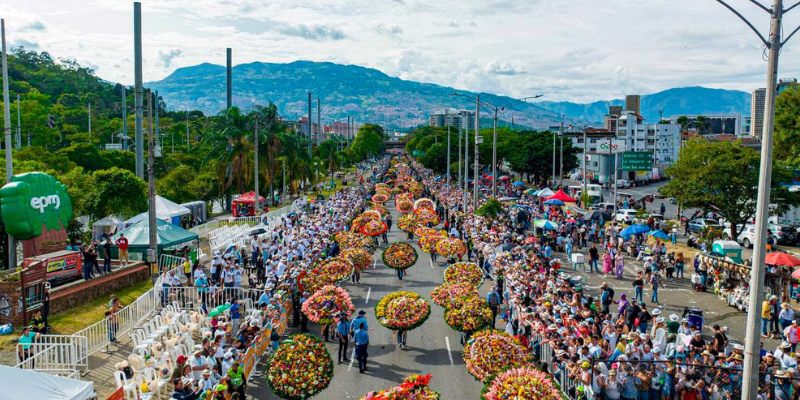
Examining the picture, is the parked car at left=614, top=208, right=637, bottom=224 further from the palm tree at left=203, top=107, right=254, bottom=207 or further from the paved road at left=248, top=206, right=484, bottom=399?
the palm tree at left=203, top=107, right=254, bottom=207

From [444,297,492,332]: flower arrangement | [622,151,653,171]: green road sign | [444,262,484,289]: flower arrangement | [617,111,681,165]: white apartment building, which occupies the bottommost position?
[444,297,492,332]: flower arrangement

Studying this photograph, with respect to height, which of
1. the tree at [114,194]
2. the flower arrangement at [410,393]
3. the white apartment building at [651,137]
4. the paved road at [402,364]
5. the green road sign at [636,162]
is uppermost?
the white apartment building at [651,137]

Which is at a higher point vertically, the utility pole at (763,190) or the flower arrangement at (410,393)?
the utility pole at (763,190)

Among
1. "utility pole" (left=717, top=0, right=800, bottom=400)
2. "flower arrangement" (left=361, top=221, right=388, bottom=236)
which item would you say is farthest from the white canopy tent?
"utility pole" (left=717, top=0, right=800, bottom=400)

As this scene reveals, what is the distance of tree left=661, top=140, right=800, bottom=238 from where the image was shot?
31094 millimetres

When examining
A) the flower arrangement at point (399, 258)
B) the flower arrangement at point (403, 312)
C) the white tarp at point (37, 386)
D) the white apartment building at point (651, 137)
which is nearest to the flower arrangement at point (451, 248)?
the flower arrangement at point (399, 258)

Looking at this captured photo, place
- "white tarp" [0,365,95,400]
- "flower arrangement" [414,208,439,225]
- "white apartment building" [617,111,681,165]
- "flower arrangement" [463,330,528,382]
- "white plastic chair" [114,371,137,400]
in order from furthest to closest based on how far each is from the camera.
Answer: "white apartment building" [617,111,681,165] < "flower arrangement" [414,208,439,225] < "flower arrangement" [463,330,528,382] < "white plastic chair" [114,371,137,400] < "white tarp" [0,365,95,400]

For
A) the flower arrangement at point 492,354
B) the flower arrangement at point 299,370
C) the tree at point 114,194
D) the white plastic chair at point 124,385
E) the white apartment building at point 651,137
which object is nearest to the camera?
the flower arrangement at point 299,370

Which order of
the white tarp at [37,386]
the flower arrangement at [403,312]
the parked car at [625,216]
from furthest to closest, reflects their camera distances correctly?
the parked car at [625,216] < the flower arrangement at [403,312] < the white tarp at [37,386]

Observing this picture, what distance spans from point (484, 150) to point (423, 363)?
229 feet

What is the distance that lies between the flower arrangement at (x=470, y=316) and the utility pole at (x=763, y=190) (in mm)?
7057

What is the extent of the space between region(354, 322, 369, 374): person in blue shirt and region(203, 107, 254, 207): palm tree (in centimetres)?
3478

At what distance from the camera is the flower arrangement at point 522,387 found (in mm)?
10141

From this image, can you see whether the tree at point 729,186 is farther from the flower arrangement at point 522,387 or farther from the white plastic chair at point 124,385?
the white plastic chair at point 124,385
